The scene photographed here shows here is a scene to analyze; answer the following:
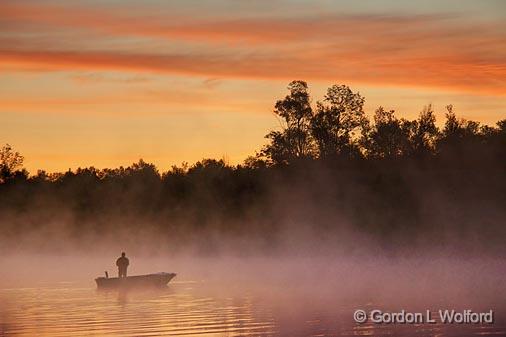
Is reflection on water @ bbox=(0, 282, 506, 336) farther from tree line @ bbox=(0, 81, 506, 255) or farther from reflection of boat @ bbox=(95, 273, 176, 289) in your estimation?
tree line @ bbox=(0, 81, 506, 255)

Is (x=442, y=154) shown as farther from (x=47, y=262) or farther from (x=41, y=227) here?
(x=41, y=227)

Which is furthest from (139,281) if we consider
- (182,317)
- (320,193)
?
(320,193)

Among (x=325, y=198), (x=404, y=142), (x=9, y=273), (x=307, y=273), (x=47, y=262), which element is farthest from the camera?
(x=404, y=142)

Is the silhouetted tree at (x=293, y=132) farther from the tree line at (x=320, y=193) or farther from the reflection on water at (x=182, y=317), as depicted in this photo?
the reflection on water at (x=182, y=317)

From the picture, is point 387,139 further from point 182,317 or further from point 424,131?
point 182,317

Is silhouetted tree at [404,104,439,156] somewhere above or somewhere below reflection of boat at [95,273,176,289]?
→ above

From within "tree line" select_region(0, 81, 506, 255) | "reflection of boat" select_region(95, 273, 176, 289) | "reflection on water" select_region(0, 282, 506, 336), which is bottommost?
"reflection on water" select_region(0, 282, 506, 336)

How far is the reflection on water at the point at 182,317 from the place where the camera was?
4309 centimetres

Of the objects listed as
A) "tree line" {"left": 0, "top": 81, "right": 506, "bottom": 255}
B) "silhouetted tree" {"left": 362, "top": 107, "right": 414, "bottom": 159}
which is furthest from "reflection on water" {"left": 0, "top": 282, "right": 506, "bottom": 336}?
"silhouetted tree" {"left": 362, "top": 107, "right": 414, "bottom": 159}

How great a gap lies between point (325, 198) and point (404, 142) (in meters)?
23.9

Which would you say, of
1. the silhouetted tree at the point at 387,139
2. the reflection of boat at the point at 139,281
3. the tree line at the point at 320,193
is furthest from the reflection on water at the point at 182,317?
the silhouetted tree at the point at 387,139

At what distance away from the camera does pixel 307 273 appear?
79.5 metres

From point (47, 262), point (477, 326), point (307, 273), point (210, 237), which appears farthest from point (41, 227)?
point (477, 326)

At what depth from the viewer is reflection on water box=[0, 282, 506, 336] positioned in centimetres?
4309
